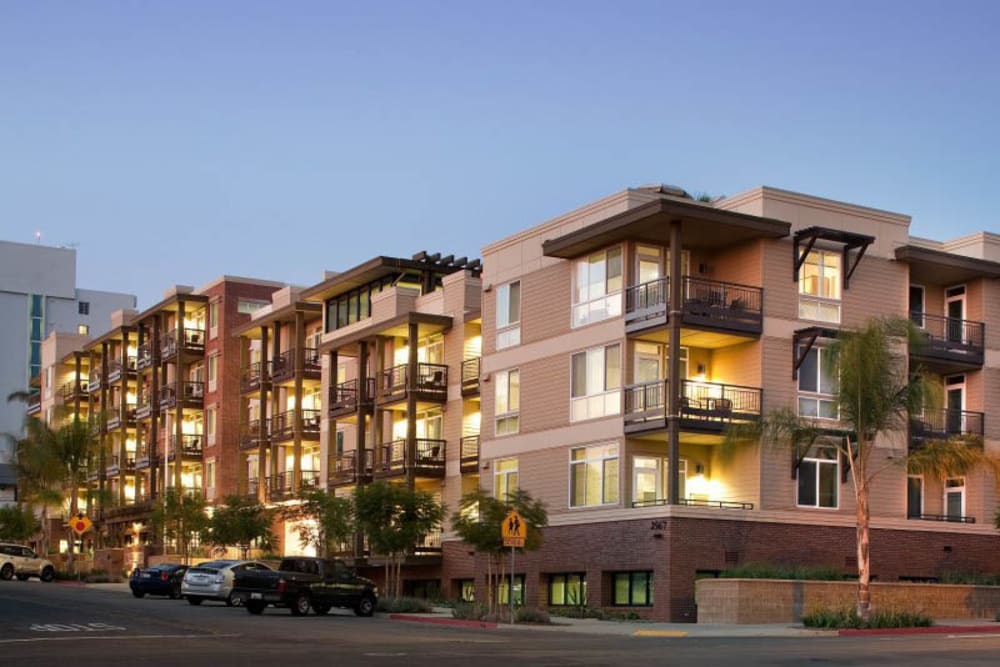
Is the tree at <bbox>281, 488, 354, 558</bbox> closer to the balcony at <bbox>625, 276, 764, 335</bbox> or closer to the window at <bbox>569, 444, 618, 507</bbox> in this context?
the window at <bbox>569, 444, 618, 507</bbox>

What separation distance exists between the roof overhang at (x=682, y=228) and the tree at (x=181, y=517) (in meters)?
31.3

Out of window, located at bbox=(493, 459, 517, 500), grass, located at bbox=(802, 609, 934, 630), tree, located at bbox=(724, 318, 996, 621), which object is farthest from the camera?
window, located at bbox=(493, 459, 517, 500)

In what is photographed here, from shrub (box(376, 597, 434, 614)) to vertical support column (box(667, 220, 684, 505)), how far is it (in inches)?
337

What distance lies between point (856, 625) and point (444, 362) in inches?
1034

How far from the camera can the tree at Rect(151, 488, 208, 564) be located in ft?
230

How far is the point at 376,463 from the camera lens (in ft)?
192

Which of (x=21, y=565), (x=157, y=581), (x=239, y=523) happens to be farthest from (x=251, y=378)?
(x=157, y=581)

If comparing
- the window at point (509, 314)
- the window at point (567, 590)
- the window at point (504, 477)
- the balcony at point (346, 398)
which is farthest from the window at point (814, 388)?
the balcony at point (346, 398)

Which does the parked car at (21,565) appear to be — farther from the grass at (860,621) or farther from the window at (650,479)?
the grass at (860,621)

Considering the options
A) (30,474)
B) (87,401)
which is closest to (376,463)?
(30,474)

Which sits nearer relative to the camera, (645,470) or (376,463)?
(645,470)

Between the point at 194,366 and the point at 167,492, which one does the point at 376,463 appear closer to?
the point at 167,492

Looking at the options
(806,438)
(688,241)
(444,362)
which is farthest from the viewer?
(444,362)

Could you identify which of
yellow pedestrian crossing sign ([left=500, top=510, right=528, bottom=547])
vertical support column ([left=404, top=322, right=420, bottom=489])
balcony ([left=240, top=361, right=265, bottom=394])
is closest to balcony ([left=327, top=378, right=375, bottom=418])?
vertical support column ([left=404, top=322, right=420, bottom=489])
